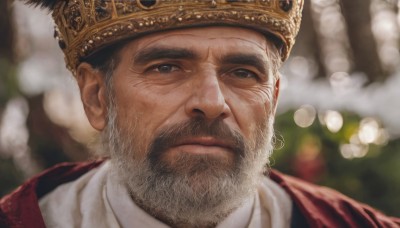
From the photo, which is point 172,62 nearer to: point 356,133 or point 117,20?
point 117,20

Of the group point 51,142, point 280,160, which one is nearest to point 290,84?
point 280,160

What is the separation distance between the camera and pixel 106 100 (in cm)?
297

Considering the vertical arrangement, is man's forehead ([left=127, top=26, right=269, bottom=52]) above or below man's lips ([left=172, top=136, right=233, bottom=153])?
above

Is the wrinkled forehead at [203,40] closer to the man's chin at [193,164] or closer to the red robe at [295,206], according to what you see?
the man's chin at [193,164]

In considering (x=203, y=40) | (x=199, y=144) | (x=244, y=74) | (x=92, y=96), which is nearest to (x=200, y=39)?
(x=203, y=40)

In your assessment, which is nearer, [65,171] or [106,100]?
[106,100]

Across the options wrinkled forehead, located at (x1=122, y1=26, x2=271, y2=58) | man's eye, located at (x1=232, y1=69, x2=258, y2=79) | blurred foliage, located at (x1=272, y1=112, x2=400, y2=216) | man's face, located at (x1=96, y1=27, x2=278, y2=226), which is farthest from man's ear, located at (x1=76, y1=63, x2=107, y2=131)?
blurred foliage, located at (x1=272, y1=112, x2=400, y2=216)

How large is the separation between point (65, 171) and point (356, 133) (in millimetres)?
3416

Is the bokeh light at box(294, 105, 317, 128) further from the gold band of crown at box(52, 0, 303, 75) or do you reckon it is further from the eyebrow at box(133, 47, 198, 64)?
the eyebrow at box(133, 47, 198, 64)

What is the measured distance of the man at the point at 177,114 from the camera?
8.57 feet

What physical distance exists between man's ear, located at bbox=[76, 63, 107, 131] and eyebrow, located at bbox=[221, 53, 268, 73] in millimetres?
755

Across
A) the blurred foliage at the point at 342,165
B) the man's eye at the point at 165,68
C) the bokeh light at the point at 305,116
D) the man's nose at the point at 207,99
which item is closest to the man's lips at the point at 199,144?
the man's nose at the point at 207,99

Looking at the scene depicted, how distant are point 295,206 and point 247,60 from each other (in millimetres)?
919

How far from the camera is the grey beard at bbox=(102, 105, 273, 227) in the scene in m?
2.61
